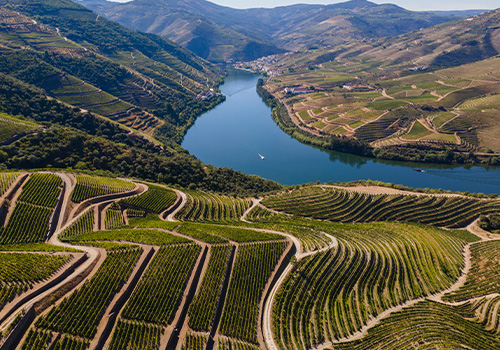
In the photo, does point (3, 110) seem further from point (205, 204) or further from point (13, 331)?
point (13, 331)

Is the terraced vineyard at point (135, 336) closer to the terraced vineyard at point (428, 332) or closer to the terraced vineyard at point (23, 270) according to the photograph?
the terraced vineyard at point (23, 270)

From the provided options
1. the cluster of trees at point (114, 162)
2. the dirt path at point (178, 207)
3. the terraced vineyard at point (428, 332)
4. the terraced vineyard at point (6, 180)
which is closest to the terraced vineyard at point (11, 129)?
the cluster of trees at point (114, 162)

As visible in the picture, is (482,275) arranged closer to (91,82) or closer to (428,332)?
(428,332)

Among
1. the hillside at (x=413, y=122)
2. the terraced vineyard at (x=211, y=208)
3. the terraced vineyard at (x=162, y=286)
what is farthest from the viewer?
the hillside at (x=413, y=122)

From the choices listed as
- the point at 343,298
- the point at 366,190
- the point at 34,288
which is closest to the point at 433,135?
the point at 366,190

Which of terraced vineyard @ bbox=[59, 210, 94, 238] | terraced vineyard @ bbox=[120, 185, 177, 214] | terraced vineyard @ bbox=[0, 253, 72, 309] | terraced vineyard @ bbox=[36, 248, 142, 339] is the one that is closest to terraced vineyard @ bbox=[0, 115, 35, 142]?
terraced vineyard @ bbox=[59, 210, 94, 238]
